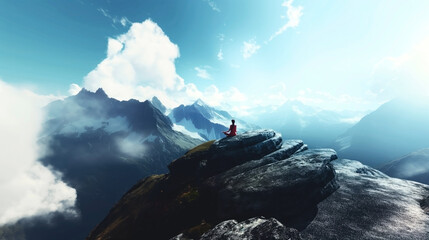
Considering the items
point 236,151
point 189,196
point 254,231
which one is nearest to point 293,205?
point 254,231

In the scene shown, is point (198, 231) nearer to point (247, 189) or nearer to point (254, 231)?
point (247, 189)

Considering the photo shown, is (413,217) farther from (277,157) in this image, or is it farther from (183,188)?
(183,188)

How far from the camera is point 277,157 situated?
126ft

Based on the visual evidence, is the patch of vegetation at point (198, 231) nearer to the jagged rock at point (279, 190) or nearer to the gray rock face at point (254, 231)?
the jagged rock at point (279, 190)

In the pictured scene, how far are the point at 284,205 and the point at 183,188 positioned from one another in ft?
73.9

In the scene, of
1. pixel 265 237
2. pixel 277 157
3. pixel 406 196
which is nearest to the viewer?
pixel 265 237

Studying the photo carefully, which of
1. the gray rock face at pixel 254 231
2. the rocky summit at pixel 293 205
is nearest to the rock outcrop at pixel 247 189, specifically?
the rocky summit at pixel 293 205

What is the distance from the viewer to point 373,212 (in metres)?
23.4

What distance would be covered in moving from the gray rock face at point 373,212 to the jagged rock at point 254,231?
5.51 m

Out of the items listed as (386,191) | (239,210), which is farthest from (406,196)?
(239,210)

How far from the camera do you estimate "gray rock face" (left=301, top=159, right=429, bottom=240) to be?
20.1 metres

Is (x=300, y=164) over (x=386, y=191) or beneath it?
over

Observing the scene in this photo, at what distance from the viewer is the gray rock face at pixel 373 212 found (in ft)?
66.0

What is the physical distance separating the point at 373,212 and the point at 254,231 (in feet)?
51.0
